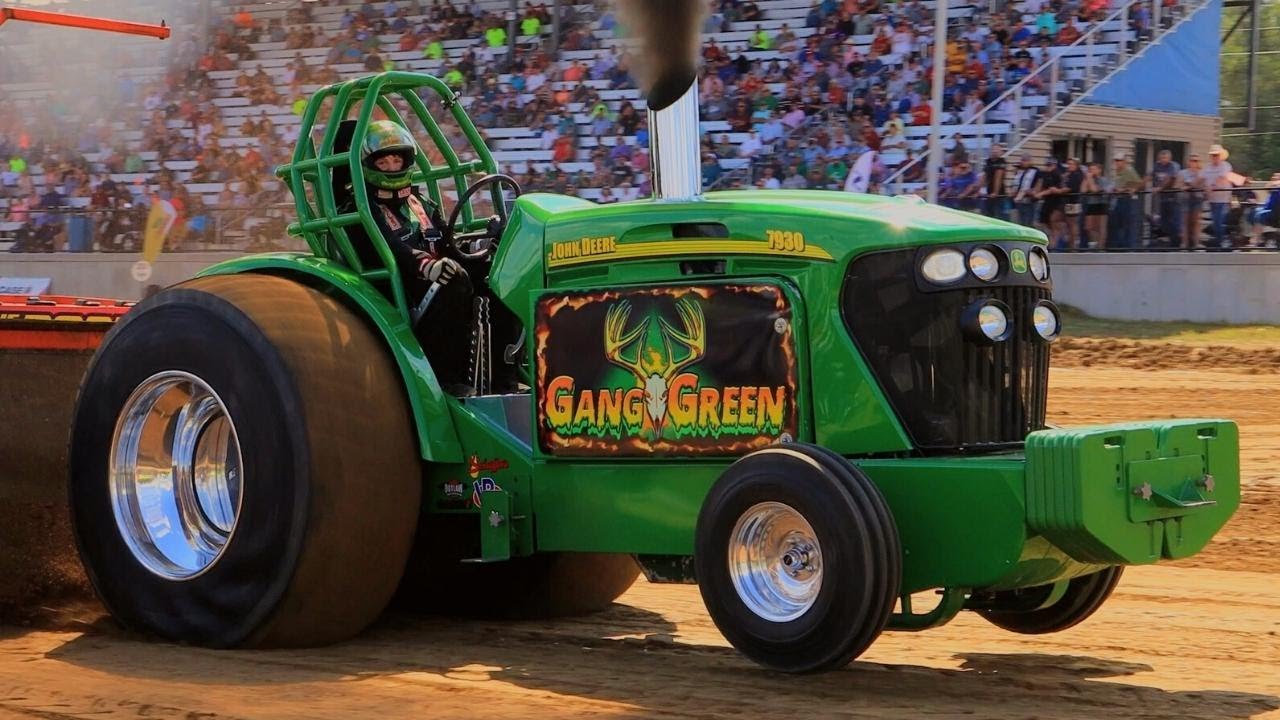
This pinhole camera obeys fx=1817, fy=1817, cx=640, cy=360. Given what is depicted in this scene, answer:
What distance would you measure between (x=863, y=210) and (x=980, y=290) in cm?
44

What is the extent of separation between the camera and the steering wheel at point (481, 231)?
6711 millimetres

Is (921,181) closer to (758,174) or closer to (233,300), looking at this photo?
(758,174)

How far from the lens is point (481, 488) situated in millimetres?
6387

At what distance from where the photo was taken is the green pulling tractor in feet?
17.5

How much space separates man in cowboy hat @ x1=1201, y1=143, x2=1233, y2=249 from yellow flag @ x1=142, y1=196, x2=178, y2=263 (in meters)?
14.7

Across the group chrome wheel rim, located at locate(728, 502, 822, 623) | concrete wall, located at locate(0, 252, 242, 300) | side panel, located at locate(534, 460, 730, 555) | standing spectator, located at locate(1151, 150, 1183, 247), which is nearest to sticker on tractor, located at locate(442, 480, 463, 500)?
side panel, located at locate(534, 460, 730, 555)

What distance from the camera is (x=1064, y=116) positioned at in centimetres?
2211

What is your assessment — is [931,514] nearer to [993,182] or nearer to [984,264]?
[984,264]

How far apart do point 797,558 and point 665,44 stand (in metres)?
2.46

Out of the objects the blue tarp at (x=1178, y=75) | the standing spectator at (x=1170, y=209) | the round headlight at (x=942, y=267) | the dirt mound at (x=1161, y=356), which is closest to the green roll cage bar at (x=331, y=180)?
the round headlight at (x=942, y=267)

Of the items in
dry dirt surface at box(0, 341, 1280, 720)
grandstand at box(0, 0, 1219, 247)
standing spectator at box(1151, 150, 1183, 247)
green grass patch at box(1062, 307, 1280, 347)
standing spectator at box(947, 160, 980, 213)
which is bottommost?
dry dirt surface at box(0, 341, 1280, 720)

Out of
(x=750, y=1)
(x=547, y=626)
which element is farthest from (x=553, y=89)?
(x=547, y=626)

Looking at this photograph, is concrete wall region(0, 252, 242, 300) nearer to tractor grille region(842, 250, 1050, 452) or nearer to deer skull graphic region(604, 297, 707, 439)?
deer skull graphic region(604, 297, 707, 439)

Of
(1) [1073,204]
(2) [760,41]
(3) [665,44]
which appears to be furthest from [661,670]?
(2) [760,41]
